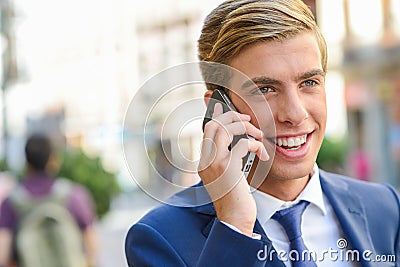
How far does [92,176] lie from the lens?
1005cm

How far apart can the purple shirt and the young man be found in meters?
2.50

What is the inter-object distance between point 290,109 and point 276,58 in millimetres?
83

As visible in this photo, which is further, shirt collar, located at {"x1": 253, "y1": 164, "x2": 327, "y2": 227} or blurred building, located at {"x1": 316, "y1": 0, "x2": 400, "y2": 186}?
blurred building, located at {"x1": 316, "y1": 0, "x2": 400, "y2": 186}

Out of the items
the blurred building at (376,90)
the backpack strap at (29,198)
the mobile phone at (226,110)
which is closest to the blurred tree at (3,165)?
the blurred building at (376,90)

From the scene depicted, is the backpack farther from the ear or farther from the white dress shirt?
the ear

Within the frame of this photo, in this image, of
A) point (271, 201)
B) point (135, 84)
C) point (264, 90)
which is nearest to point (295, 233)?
point (271, 201)

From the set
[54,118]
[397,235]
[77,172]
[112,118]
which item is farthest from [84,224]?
[112,118]

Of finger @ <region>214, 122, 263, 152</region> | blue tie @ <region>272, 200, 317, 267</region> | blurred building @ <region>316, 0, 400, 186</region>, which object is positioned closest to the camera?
finger @ <region>214, 122, 263, 152</region>

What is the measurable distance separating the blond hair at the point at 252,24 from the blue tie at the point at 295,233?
0.30 m

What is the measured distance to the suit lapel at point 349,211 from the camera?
1.43 metres

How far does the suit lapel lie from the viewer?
1.43m

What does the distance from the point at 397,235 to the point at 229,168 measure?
17.9 inches

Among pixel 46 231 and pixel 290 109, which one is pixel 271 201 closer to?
pixel 290 109

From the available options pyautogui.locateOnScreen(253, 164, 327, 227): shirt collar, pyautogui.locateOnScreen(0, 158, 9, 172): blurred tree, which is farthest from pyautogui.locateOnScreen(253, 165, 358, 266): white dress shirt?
pyautogui.locateOnScreen(0, 158, 9, 172): blurred tree
